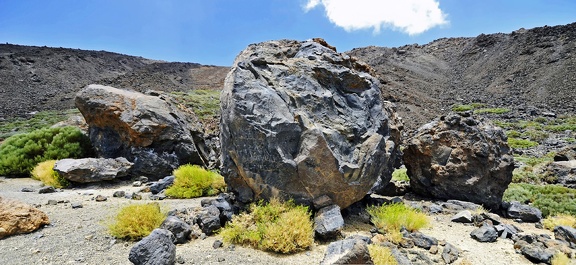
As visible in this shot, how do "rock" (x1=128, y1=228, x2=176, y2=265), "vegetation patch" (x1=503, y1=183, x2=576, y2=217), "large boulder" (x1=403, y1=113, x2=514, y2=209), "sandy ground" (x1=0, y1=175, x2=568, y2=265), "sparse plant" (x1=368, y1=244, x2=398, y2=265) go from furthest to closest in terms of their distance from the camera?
"vegetation patch" (x1=503, y1=183, x2=576, y2=217)
"large boulder" (x1=403, y1=113, x2=514, y2=209)
"sandy ground" (x1=0, y1=175, x2=568, y2=265)
"sparse plant" (x1=368, y1=244, x2=398, y2=265)
"rock" (x1=128, y1=228, x2=176, y2=265)

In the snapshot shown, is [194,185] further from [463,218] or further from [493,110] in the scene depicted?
[493,110]

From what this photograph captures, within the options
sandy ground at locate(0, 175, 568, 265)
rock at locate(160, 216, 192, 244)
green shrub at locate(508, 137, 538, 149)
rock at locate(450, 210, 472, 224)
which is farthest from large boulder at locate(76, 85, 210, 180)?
green shrub at locate(508, 137, 538, 149)

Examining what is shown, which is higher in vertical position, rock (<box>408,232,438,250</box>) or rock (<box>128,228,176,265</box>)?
rock (<box>128,228,176,265</box>)

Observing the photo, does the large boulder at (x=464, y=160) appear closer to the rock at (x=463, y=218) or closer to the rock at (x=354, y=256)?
the rock at (x=463, y=218)

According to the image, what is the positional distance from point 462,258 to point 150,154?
10.3 meters

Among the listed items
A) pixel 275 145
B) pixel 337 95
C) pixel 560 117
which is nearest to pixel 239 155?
pixel 275 145

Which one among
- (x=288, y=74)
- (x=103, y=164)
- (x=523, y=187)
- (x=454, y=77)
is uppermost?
(x=454, y=77)

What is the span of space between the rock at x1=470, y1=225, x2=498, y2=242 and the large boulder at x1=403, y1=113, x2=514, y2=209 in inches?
107

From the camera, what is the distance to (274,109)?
7.00 meters

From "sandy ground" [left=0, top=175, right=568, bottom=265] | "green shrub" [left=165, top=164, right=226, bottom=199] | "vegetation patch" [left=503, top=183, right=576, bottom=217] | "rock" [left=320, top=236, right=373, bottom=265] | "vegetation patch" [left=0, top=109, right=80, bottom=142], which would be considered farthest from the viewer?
"vegetation patch" [left=0, top=109, right=80, bottom=142]

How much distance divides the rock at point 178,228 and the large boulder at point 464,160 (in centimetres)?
736

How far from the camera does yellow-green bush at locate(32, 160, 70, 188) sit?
10125 millimetres

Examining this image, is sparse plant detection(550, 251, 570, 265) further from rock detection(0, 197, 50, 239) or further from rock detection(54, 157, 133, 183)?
rock detection(54, 157, 133, 183)

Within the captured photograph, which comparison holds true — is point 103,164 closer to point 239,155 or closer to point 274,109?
point 239,155
